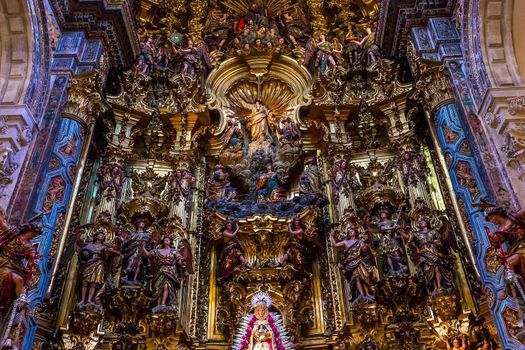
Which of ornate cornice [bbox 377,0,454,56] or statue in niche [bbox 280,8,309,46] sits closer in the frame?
ornate cornice [bbox 377,0,454,56]

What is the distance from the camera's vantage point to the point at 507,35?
346 inches

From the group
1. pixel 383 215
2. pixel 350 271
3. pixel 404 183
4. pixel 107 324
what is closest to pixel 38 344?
pixel 107 324

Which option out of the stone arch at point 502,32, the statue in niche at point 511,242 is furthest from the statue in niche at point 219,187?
the stone arch at point 502,32

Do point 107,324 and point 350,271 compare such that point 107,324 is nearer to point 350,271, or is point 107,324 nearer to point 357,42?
point 350,271

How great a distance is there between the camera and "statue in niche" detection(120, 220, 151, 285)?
859 cm

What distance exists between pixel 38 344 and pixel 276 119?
7.17m

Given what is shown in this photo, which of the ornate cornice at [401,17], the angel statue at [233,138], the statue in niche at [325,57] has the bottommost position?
the angel statue at [233,138]

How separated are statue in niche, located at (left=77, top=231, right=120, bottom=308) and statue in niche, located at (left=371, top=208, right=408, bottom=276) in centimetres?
462

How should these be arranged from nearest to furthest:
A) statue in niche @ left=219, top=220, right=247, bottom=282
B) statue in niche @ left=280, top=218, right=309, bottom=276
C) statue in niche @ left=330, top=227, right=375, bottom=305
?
1. statue in niche @ left=330, top=227, right=375, bottom=305
2. statue in niche @ left=280, top=218, right=309, bottom=276
3. statue in niche @ left=219, top=220, right=247, bottom=282

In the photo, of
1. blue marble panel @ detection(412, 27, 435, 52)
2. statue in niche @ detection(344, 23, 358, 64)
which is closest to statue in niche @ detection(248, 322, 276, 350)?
blue marble panel @ detection(412, 27, 435, 52)

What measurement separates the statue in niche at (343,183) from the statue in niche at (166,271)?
10.6 feet

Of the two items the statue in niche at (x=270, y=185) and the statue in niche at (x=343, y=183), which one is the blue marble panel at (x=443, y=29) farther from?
the statue in niche at (x=270, y=185)

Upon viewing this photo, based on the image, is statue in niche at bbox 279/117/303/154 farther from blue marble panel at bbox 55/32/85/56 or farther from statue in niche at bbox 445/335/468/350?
statue in niche at bbox 445/335/468/350

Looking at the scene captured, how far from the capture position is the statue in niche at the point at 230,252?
9470 mm
